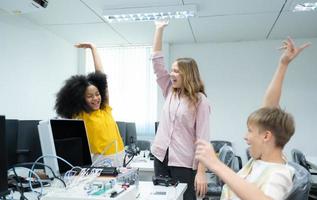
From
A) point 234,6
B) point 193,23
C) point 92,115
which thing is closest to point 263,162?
point 92,115

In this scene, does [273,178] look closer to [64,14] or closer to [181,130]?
[181,130]

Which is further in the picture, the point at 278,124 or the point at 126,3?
the point at 126,3

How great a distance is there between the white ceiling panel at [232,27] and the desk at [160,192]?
108 inches

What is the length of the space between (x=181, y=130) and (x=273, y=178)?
0.83 m

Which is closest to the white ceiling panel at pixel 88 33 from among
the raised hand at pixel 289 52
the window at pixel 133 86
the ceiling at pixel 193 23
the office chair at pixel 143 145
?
the ceiling at pixel 193 23

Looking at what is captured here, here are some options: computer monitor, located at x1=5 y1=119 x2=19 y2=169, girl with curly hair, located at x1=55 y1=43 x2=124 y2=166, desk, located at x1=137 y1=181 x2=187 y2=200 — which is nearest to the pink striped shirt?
desk, located at x1=137 y1=181 x2=187 y2=200

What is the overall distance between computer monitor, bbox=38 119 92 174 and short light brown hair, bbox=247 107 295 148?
1002 millimetres

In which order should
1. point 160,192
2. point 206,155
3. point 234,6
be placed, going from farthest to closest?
point 234,6, point 160,192, point 206,155

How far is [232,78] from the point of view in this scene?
507 cm

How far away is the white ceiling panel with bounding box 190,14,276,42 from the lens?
3.96 meters

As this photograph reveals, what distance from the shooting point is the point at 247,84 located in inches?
198

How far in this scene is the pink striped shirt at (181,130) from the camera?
6.20 ft

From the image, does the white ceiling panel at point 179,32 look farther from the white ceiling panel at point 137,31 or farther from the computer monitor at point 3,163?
the computer monitor at point 3,163

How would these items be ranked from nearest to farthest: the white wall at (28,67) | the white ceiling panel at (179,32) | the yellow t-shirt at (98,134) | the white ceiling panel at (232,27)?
the yellow t-shirt at (98,134) → the white wall at (28,67) → the white ceiling panel at (232,27) → the white ceiling panel at (179,32)
